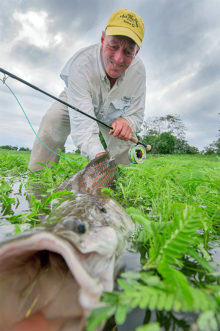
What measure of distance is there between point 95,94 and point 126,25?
147cm

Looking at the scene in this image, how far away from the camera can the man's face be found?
4320 millimetres

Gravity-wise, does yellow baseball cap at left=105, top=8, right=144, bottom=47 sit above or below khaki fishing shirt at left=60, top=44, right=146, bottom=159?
above

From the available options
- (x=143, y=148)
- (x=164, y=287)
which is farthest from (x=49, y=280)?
(x=143, y=148)

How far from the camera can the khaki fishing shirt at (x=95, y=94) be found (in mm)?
4551

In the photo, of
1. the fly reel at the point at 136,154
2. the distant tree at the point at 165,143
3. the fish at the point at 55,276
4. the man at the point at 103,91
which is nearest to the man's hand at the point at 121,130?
the man at the point at 103,91

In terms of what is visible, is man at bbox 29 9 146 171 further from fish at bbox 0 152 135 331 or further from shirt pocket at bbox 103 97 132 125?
fish at bbox 0 152 135 331

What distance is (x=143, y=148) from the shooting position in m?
4.86

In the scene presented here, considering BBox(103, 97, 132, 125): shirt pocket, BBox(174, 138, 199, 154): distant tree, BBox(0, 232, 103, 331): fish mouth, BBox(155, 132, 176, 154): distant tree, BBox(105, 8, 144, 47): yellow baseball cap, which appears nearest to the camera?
BBox(0, 232, 103, 331): fish mouth

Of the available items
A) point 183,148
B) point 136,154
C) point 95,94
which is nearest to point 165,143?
point 183,148

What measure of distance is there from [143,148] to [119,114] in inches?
58.3

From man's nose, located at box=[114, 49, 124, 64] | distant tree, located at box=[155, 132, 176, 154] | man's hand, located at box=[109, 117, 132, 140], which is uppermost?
distant tree, located at box=[155, 132, 176, 154]

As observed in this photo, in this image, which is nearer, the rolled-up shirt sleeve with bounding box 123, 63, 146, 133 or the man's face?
the man's face

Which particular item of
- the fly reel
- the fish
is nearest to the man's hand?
the fly reel

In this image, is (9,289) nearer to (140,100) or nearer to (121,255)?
(121,255)
